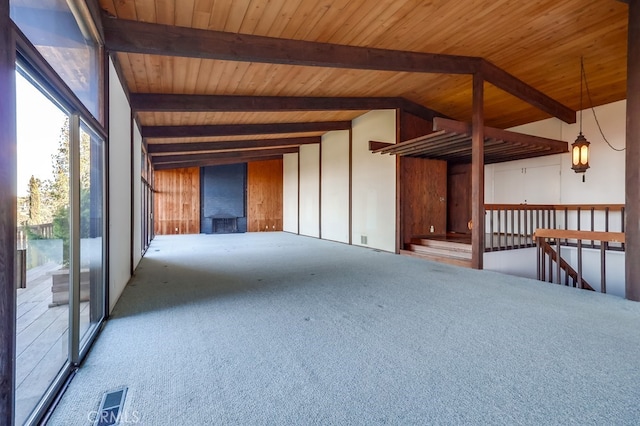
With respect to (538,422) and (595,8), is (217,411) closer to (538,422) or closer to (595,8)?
(538,422)

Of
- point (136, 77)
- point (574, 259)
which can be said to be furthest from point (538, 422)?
point (574, 259)

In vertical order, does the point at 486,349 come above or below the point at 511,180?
below

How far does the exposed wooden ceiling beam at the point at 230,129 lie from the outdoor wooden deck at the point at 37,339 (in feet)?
19.3

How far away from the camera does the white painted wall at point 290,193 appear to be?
527 inches

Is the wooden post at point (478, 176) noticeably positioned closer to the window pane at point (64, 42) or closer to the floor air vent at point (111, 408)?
the floor air vent at point (111, 408)

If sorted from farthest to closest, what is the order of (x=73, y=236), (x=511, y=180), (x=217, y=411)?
1. (x=511, y=180)
2. (x=73, y=236)
3. (x=217, y=411)

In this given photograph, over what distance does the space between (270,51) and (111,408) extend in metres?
3.91

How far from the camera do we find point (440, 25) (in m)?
4.29

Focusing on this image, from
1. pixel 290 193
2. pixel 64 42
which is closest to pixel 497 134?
pixel 64 42

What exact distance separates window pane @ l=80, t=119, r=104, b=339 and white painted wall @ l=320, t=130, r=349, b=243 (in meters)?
7.17

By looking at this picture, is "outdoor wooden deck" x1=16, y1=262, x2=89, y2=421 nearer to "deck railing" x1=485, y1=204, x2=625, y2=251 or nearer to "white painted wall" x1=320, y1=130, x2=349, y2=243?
"deck railing" x1=485, y1=204, x2=625, y2=251

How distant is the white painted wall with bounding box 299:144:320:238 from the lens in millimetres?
11547

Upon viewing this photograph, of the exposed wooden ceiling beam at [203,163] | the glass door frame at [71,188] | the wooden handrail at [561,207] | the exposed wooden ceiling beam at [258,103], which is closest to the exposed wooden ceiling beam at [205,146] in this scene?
the exposed wooden ceiling beam at [203,163]

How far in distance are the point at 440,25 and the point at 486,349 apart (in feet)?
13.2
